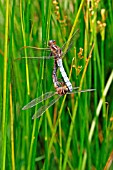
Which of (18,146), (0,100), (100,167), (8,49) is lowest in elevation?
(100,167)

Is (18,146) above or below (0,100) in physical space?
below

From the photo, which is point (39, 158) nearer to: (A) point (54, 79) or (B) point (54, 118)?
(B) point (54, 118)

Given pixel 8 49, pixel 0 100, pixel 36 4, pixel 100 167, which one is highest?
pixel 36 4

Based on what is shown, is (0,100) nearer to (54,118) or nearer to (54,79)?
(54,79)

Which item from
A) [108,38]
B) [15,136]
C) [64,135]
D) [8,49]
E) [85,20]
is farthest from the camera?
[108,38]

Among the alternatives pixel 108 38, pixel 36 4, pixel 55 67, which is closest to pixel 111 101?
pixel 108 38

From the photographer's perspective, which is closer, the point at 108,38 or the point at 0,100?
the point at 0,100

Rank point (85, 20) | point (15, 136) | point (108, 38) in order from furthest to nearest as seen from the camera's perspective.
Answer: point (108, 38)
point (85, 20)
point (15, 136)

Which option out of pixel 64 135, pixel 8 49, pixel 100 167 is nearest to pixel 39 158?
pixel 64 135

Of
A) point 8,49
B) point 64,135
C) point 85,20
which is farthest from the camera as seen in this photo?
point 64,135
